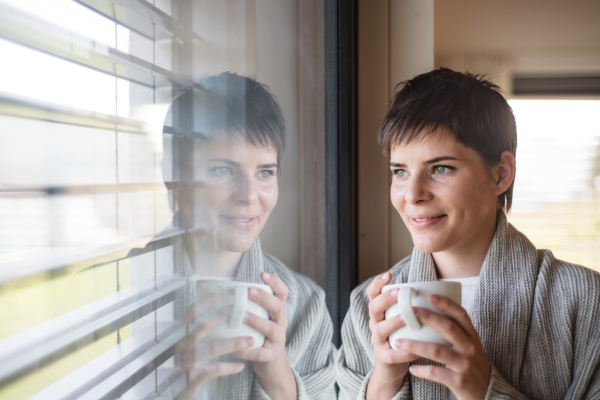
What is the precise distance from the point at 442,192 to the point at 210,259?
36 centimetres

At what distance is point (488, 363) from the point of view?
443 mm

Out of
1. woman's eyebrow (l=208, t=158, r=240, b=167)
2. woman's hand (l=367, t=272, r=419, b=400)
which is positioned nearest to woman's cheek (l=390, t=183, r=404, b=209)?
woman's hand (l=367, t=272, r=419, b=400)

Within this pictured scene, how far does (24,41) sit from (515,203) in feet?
2.00

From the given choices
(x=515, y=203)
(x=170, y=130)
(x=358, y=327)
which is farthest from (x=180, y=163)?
(x=515, y=203)

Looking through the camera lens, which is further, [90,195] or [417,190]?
[417,190]

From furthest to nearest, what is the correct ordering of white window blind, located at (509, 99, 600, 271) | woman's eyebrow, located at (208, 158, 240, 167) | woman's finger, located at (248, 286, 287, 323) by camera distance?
white window blind, located at (509, 99, 600, 271) → woman's finger, located at (248, 286, 287, 323) → woman's eyebrow, located at (208, 158, 240, 167)

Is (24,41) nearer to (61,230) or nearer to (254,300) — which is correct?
(61,230)

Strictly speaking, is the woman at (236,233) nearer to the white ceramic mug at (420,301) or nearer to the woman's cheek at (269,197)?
the woman's cheek at (269,197)

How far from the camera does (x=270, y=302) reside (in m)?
0.33

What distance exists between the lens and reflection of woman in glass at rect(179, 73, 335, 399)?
18 centimetres

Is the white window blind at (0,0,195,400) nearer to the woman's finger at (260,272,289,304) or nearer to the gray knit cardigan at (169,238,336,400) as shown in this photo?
the gray knit cardigan at (169,238,336,400)

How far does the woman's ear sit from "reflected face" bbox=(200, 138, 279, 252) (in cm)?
34

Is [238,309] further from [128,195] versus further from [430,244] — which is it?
[430,244]

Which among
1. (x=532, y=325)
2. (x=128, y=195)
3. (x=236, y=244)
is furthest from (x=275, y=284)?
(x=532, y=325)
